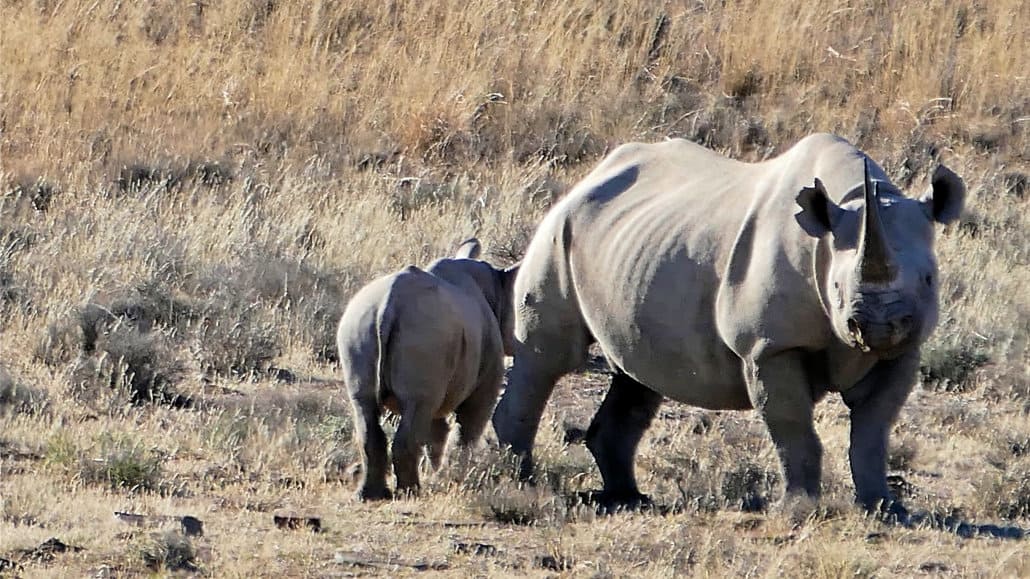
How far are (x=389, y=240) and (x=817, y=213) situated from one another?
7.18 metres

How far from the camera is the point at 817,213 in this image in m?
7.31

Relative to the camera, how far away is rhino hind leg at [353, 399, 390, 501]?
8.57 m

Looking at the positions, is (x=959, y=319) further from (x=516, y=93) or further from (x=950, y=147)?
(x=516, y=93)

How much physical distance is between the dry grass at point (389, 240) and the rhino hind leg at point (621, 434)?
0.65 ft

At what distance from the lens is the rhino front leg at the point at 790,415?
25.4ft

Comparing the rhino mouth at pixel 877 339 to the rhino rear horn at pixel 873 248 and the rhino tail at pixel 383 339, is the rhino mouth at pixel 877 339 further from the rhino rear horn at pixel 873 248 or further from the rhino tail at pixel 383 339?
the rhino tail at pixel 383 339

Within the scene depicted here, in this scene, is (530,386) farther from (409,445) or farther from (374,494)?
(374,494)

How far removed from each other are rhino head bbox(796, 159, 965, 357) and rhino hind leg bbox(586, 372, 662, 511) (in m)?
1.84

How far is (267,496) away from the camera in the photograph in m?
8.58

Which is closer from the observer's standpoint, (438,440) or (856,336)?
(856,336)

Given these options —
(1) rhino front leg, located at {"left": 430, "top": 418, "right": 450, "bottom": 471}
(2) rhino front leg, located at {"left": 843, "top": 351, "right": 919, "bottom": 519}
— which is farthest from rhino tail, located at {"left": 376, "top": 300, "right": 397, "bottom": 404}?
(2) rhino front leg, located at {"left": 843, "top": 351, "right": 919, "bottom": 519}

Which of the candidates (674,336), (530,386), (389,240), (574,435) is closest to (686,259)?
(674,336)

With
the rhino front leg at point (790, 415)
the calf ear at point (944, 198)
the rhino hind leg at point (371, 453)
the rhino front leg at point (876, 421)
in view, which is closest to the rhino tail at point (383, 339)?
the rhino hind leg at point (371, 453)

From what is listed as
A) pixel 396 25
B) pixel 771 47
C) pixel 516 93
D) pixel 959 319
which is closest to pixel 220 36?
pixel 396 25
